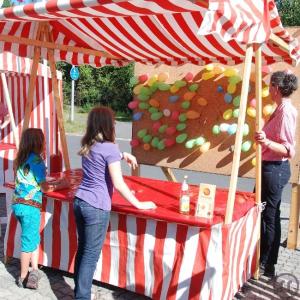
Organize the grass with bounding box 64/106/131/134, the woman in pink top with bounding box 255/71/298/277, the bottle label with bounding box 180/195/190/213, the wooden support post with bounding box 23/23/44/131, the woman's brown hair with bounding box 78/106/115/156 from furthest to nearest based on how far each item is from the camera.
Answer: the grass with bounding box 64/106/131/134
the wooden support post with bounding box 23/23/44/131
the woman in pink top with bounding box 255/71/298/277
the bottle label with bounding box 180/195/190/213
the woman's brown hair with bounding box 78/106/115/156

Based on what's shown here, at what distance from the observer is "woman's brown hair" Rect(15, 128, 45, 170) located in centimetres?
346

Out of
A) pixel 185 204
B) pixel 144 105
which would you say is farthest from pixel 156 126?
pixel 185 204

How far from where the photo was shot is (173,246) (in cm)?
322

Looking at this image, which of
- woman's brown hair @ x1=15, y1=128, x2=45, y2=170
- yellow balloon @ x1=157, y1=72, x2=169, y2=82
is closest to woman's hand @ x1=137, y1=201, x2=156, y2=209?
woman's brown hair @ x1=15, y1=128, x2=45, y2=170

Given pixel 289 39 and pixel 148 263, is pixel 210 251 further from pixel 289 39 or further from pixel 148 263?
pixel 289 39

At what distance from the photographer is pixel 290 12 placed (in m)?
25.9

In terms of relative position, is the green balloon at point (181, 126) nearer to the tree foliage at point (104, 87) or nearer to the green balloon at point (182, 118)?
the green balloon at point (182, 118)

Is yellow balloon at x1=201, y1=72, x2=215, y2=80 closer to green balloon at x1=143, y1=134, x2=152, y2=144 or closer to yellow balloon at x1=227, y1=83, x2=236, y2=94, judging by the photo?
yellow balloon at x1=227, y1=83, x2=236, y2=94

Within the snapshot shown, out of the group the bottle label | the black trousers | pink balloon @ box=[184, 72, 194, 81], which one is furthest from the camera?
pink balloon @ box=[184, 72, 194, 81]

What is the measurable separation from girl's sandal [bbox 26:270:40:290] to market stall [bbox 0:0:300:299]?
0.26 m

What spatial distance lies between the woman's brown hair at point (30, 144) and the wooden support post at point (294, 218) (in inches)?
108

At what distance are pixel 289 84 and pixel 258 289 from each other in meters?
1.78

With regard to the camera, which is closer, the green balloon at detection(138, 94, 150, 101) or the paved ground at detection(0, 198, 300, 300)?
the paved ground at detection(0, 198, 300, 300)

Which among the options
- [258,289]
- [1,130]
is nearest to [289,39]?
[258,289]
